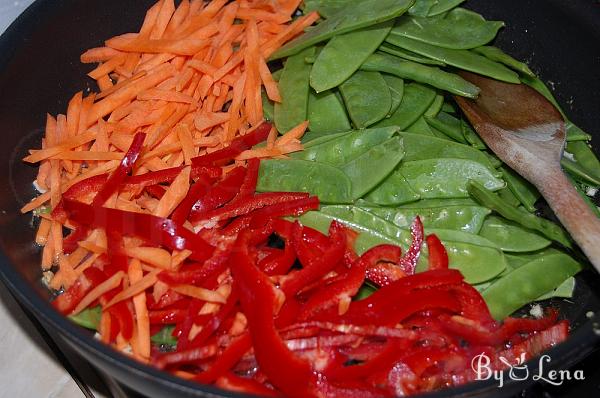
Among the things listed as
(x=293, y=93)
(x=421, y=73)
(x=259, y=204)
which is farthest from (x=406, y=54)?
(x=259, y=204)

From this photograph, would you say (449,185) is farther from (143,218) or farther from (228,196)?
(143,218)

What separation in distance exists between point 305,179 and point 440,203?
52cm

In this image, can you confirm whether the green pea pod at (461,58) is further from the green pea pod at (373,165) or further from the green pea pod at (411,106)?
the green pea pod at (373,165)

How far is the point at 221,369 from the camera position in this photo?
77.0 inches

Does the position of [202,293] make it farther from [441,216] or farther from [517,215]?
[517,215]

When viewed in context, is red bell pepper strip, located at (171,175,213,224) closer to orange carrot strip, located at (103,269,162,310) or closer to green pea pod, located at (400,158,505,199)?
orange carrot strip, located at (103,269,162,310)

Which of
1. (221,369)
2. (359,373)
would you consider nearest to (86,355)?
(221,369)

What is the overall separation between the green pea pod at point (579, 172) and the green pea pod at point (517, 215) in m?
0.28

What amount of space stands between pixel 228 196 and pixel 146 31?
94 centimetres

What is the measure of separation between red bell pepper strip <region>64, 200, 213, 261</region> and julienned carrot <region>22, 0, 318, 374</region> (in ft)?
0.09

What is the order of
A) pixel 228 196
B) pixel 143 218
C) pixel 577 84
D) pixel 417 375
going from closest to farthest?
pixel 417 375
pixel 143 218
pixel 228 196
pixel 577 84

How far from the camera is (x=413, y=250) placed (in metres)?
2.33

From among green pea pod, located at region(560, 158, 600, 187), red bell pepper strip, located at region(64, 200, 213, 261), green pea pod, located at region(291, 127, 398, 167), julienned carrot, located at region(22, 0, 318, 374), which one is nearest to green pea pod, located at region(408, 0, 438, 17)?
julienned carrot, located at region(22, 0, 318, 374)

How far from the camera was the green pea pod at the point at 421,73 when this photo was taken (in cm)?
266
